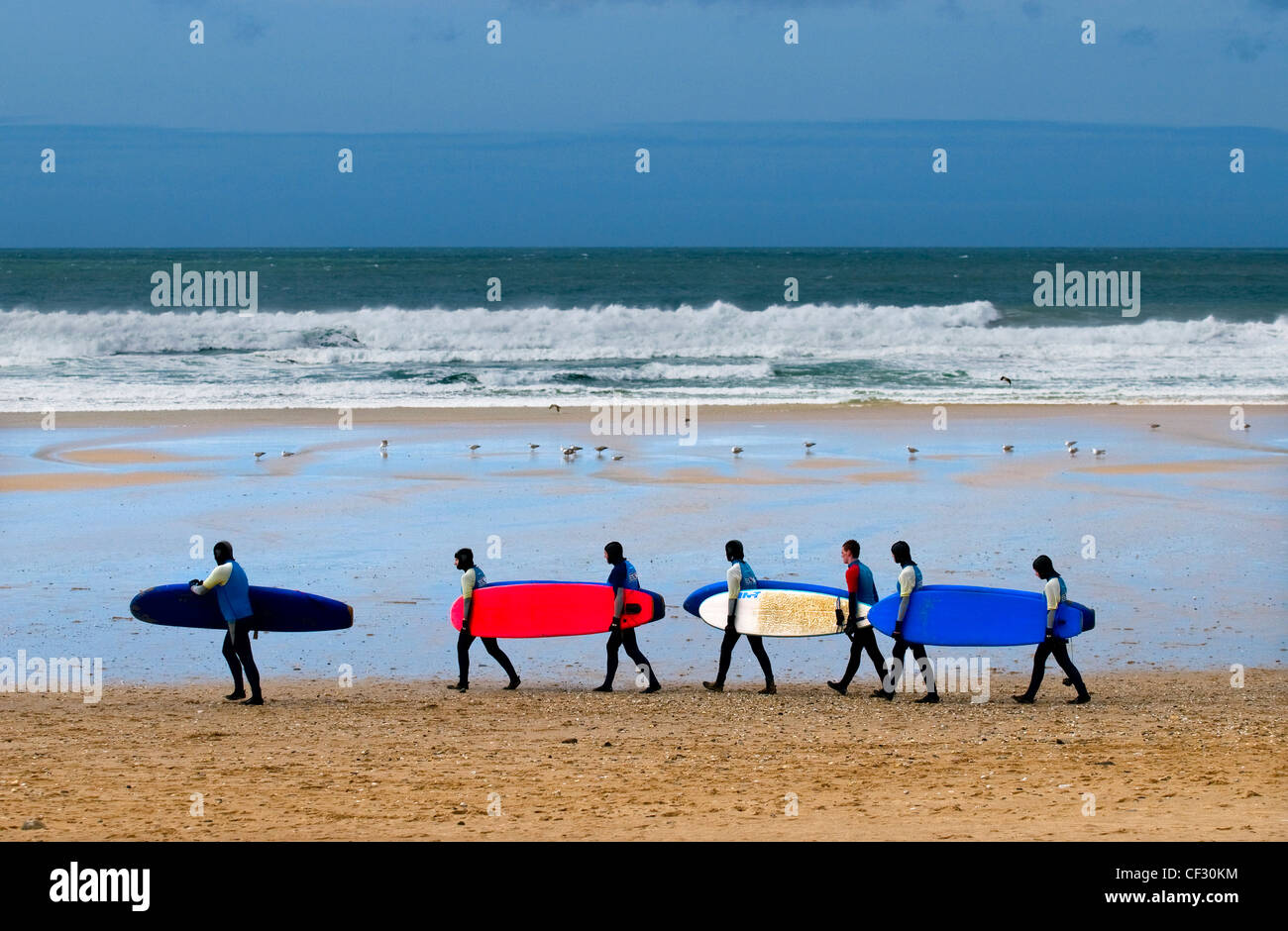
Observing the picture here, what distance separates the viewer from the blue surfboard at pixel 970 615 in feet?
31.8

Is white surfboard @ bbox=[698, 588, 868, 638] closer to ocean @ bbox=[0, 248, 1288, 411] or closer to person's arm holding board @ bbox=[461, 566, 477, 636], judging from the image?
person's arm holding board @ bbox=[461, 566, 477, 636]

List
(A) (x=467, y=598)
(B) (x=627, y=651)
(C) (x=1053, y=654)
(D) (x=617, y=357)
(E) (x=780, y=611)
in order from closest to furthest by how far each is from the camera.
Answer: (C) (x=1053, y=654)
(B) (x=627, y=651)
(A) (x=467, y=598)
(E) (x=780, y=611)
(D) (x=617, y=357)

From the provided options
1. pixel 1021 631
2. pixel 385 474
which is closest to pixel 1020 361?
pixel 385 474

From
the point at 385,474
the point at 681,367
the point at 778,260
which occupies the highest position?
the point at 778,260

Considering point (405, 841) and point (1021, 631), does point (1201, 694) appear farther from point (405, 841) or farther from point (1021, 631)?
point (405, 841)

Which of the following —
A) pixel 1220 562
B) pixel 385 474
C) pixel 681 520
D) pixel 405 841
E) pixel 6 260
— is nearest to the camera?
pixel 405 841

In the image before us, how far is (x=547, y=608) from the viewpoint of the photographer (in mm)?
10555

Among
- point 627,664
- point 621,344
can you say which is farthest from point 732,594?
point 621,344

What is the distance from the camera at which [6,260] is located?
364 feet

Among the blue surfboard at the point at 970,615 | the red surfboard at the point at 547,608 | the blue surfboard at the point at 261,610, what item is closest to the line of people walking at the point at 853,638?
the blue surfboard at the point at 970,615

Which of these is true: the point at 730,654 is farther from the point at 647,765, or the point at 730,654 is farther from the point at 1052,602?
the point at 1052,602

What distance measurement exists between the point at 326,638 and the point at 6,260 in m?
113

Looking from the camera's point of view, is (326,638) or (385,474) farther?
(385,474)

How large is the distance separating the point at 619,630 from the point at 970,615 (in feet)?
8.60
